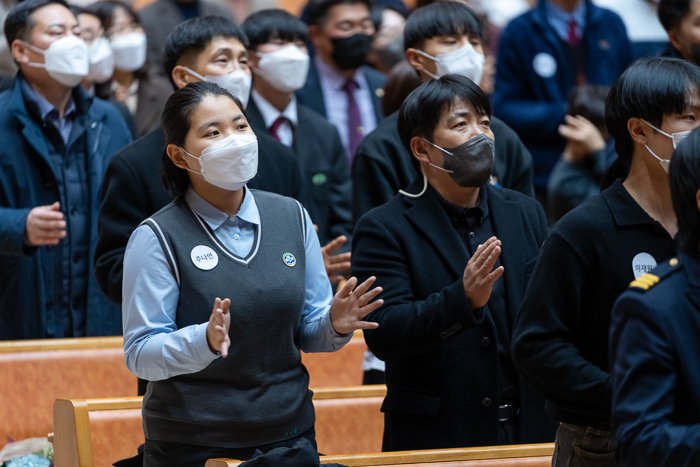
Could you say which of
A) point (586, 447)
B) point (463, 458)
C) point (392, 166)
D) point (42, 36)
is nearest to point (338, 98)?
point (42, 36)

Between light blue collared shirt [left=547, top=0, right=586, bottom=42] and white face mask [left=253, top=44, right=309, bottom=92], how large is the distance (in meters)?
2.05

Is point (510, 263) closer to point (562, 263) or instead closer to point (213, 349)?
point (562, 263)

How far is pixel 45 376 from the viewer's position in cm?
388

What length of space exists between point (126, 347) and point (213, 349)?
33 centimetres


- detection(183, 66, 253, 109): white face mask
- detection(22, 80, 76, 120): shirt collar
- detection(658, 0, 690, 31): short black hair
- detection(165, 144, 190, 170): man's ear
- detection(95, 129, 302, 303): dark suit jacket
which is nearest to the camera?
detection(165, 144, 190, 170): man's ear

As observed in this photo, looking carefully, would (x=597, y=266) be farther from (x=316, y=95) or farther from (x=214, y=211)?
(x=316, y=95)

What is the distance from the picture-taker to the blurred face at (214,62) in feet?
12.4

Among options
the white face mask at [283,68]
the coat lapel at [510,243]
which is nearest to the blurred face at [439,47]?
the white face mask at [283,68]

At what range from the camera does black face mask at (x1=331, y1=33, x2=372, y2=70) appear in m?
5.57

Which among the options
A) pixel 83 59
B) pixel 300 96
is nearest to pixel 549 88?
pixel 300 96

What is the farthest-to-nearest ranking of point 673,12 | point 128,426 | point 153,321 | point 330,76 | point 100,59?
point 330,76
point 100,59
point 673,12
point 128,426
point 153,321

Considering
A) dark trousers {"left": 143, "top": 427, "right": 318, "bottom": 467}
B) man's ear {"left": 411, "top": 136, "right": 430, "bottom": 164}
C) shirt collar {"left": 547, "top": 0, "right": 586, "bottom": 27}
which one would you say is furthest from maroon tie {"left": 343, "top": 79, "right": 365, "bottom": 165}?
dark trousers {"left": 143, "top": 427, "right": 318, "bottom": 467}

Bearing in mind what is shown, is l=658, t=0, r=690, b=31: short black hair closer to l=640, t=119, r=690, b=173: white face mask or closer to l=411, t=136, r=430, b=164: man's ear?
l=411, t=136, r=430, b=164: man's ear

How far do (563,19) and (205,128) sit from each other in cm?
383
